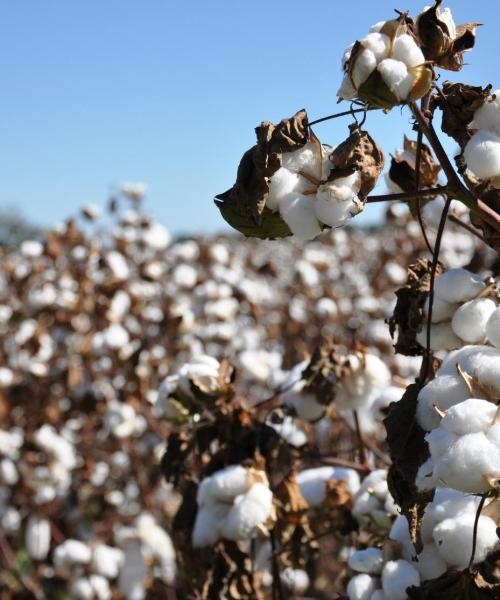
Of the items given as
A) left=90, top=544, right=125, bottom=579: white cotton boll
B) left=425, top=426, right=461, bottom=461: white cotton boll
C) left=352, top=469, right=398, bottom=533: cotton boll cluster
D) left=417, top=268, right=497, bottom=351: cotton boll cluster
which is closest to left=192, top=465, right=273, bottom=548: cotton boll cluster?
left=352, top=469, right=398, bottom=533: cotton boll cluster

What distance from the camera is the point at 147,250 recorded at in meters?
4.73

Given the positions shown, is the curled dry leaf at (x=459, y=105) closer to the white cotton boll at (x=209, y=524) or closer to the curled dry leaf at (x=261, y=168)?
the curled dry leaf at (x=261, y=168)

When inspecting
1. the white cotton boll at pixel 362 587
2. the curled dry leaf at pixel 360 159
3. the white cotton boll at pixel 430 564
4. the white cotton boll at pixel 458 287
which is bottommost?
the white cotton boll at pixel 362 587

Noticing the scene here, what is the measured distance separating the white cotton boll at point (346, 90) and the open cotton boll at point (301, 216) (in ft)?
0.43

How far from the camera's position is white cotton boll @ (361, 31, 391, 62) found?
95 centimetres

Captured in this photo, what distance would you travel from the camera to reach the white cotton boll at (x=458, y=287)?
1.09 metres

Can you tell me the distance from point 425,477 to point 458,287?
26 cm

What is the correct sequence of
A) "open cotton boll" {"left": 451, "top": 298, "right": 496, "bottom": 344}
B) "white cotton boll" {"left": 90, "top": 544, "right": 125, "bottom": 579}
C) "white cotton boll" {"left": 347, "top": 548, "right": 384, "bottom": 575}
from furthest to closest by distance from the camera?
"white cotton boll" {"left": 90, "top": 544, "right": 125, "bottom": 579} → "white cotton boll" {"left": 347, "top": 548, "right": 384, "bottom": 575} → "open cotton boll" {"left": 451, "top": 298, "right": 496, "bottom": 344}

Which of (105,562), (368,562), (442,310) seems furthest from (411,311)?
(105,562)

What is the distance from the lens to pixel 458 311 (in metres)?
1.07

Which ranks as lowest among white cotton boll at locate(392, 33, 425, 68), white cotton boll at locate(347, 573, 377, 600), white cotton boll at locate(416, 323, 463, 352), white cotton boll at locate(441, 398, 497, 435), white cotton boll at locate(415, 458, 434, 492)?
white cotton boll at locate(347, 573, 377, 600)

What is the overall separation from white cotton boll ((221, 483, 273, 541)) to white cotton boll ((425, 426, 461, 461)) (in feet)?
2.33

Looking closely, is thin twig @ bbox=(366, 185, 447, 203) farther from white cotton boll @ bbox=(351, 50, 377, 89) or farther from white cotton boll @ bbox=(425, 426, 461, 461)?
white cotton boll @ bbox=(425, 426, 461, 461)

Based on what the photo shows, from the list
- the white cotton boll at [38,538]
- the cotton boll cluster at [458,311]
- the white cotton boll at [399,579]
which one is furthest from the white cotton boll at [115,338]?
the cotton boll cluster at [458,311]
